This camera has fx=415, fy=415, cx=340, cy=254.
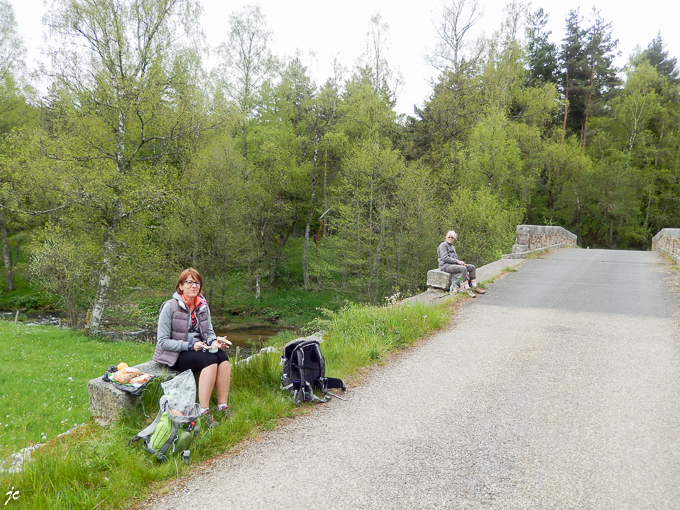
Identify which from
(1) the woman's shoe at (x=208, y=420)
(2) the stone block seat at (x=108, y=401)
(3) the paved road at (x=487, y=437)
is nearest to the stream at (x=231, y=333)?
(3) the paved road at (x=487, y=437)

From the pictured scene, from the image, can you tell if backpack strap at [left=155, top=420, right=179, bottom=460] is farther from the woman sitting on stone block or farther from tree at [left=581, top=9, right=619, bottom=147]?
tree at [left=581, top=9, right=619, bottom=147]

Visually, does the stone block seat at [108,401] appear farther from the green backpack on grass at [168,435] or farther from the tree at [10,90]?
the tree at [10,90]

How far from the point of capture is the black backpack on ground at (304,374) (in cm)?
423

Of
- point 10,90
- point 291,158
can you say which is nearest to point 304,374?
point 291,158

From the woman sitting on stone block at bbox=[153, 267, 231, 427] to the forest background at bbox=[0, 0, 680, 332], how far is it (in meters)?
10.0

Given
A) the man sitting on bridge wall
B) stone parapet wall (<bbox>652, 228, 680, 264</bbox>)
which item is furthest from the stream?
stone parapet wall (<bbox>652, 228, 680, 264</bbox>)

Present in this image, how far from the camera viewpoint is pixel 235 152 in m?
22.4

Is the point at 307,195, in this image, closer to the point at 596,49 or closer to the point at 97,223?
the point at 97,223

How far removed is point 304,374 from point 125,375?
1.68 m

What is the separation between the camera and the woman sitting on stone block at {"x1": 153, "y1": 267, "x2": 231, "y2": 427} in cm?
390

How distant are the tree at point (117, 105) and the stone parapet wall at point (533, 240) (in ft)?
42.5

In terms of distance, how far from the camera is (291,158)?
25.9 metres

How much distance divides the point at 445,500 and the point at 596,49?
149 ft

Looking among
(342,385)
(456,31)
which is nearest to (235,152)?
(456,31)
